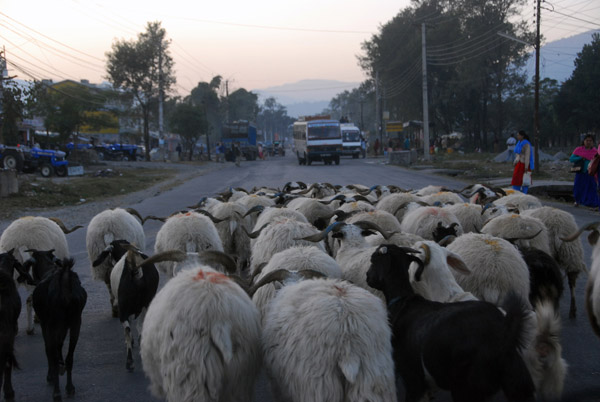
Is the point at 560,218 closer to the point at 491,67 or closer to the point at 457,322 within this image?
the point at 457,322

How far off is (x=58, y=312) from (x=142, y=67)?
161 ft

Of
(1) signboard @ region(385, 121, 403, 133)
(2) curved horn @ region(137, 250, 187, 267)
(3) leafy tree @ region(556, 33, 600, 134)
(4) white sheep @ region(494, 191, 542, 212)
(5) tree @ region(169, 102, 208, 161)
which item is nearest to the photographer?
(2) curved horn @ region(137, 250, 187, 267)

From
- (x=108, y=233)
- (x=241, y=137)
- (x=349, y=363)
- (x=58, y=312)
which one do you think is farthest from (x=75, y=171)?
(x=241, y=137)

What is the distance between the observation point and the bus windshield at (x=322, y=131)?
41500 millimetres

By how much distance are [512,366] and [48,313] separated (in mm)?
3486

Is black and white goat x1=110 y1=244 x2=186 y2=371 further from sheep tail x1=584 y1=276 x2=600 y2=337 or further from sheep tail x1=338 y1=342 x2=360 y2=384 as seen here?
sheep tail x1=584 y1=276 x2=600 y2=337

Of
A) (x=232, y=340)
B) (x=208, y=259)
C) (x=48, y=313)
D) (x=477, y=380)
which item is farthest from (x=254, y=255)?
(x=477, y=380)

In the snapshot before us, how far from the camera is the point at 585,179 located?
48.9 feet

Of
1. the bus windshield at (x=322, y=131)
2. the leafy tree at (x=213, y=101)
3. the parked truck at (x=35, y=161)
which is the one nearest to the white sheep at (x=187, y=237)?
the parked truck at (x=35, y=161)

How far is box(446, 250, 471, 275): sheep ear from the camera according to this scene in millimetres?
4938

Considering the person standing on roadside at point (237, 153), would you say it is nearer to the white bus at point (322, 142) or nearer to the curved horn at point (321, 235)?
the white bus at point (322, 142)

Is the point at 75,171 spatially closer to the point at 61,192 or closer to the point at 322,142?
the point at 61,192

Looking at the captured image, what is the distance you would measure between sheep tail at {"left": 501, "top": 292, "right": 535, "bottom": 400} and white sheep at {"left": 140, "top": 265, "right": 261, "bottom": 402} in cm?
154

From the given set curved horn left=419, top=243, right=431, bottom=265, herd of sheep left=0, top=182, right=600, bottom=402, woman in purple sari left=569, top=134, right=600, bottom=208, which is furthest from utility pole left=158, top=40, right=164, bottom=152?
curved horn left=419, top=243, right=431, bottom=265
